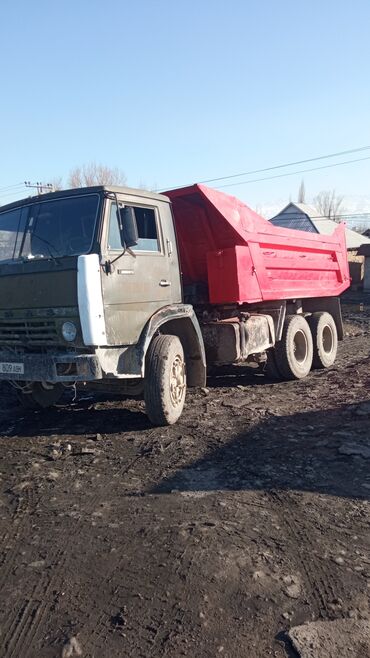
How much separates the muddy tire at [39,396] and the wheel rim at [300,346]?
4333mm

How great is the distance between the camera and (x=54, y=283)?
5.13 meters

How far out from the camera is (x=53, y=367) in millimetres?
5180

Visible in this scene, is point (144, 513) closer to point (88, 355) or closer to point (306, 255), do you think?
point (88, 355)

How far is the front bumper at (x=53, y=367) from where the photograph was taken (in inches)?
199

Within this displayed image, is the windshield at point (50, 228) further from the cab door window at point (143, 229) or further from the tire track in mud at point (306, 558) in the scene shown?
the tire track in mud at point (306, 558)

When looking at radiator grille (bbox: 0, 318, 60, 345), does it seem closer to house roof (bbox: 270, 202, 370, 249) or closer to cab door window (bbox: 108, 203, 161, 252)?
cab door window (bbox: 108, 203, 161, 252)

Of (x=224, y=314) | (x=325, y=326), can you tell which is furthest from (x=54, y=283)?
(x=325, y=326)

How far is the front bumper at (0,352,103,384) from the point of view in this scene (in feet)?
16.6

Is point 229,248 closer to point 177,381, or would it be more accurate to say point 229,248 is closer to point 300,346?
point 177,381

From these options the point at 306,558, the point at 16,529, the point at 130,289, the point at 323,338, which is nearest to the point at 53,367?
the point at 130,289

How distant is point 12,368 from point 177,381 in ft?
6.03

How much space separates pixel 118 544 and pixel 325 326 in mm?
7644

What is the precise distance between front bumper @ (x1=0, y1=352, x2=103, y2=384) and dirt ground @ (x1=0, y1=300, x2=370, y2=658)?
76 cm

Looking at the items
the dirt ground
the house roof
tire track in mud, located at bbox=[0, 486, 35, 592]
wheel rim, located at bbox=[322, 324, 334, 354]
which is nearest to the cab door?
the dirt ground
